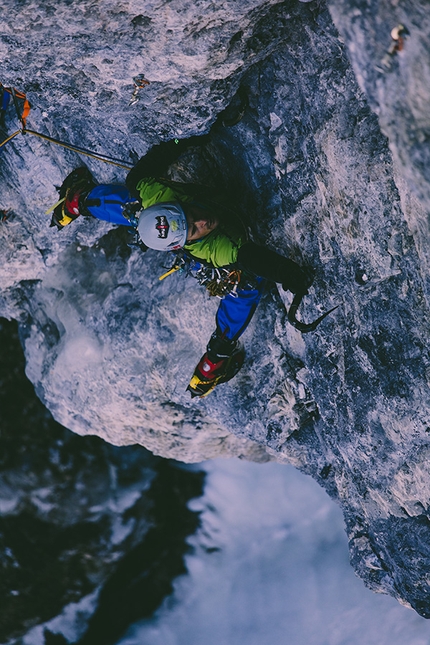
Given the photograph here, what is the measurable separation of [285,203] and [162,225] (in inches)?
28.9

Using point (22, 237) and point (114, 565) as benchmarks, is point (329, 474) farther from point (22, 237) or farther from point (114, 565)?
point (114, 565)

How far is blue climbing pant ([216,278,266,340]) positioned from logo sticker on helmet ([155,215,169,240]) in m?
0.67

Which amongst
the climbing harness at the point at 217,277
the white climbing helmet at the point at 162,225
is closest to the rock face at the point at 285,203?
the climbing harness at the point at 217,277

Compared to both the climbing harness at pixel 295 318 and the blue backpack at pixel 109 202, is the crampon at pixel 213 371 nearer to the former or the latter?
the climbing harness at pixel 295 318

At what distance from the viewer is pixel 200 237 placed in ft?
11.0

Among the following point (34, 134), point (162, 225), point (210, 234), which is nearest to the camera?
point (162, 225)

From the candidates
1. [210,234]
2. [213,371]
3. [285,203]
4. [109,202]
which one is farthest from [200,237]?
[213,371]

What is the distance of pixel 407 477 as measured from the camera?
292 cm

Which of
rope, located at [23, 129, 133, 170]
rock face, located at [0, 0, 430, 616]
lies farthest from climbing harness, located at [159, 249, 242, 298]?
rope, located at [23, 129, 133, 170]

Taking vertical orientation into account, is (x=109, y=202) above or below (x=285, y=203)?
below

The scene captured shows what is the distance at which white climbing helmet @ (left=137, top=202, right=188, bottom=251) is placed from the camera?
3.10 meters

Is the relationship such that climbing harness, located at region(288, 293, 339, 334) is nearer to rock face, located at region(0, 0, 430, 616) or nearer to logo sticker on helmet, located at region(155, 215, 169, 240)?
rock face, located at region(0, 0, 430, 616)

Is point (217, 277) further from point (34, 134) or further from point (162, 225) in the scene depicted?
point (34, 134)

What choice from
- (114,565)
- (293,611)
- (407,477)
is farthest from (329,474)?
(293,611)
